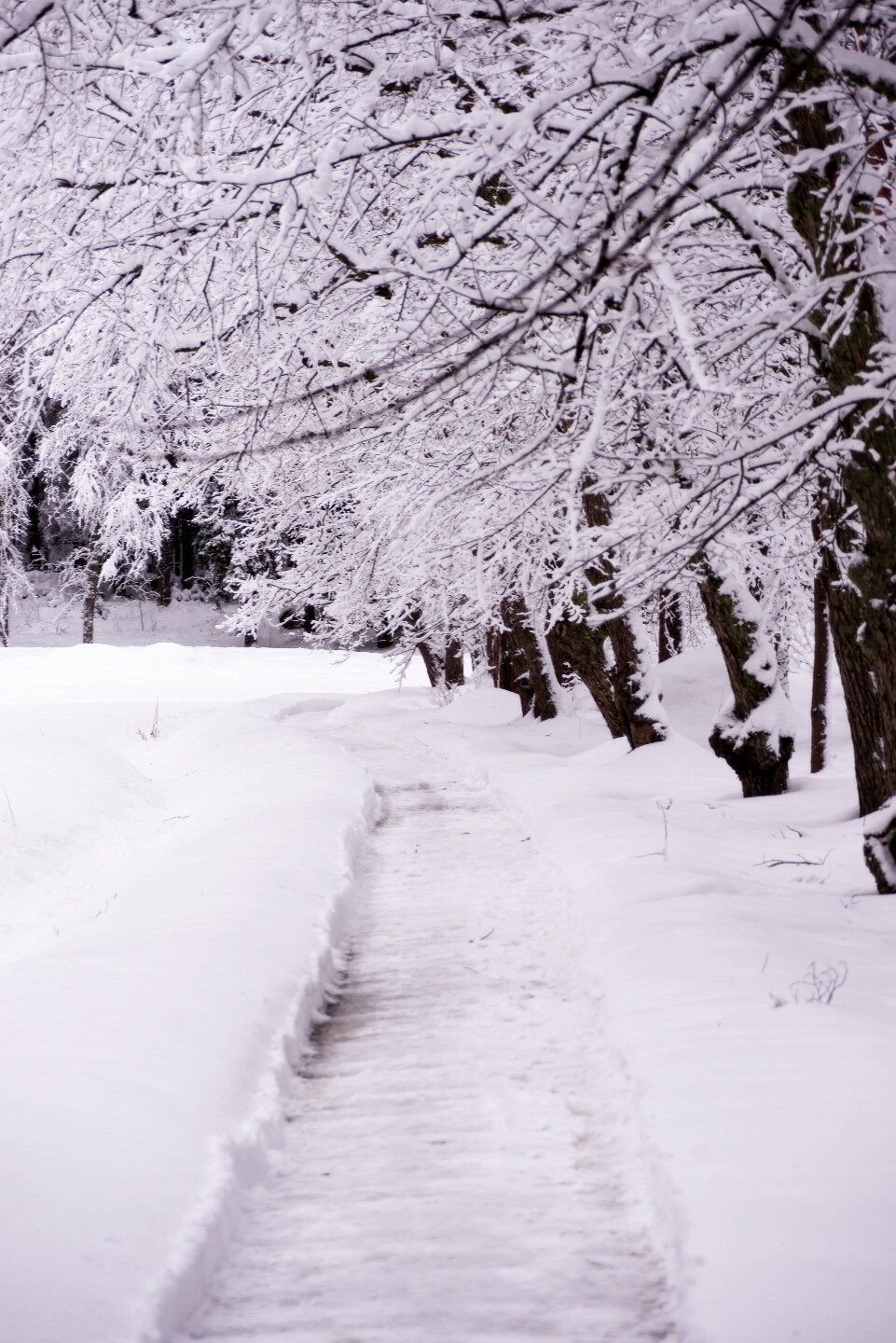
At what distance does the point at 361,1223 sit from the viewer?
354 centimetres

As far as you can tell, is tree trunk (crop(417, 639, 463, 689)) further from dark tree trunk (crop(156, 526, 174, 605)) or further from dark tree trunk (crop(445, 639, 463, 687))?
dark tree trunk (crop(156, 526, 174, 605))

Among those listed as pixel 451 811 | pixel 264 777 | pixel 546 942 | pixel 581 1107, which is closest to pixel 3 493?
pixel 264 777

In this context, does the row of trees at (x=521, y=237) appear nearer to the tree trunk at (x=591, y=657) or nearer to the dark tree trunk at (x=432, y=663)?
the tree trunk at (x=591, y=657)

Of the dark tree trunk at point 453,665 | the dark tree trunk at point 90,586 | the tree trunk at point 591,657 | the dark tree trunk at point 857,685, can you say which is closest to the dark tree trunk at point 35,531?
the dark tree trunk at point 90,586

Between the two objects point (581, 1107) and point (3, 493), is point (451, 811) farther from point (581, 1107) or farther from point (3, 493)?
point (3, 493)

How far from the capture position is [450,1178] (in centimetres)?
378

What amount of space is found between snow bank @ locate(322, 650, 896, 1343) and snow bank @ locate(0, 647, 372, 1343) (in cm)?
151

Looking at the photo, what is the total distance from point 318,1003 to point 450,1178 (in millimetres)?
1946

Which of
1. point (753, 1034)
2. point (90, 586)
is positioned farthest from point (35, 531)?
point (753, 1034)

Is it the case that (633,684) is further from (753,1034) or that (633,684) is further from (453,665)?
(453,665)

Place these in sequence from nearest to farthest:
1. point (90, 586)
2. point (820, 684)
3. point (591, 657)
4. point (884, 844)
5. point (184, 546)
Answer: point (884, 844) → point (820, 684) → point (591, 657) → point (90, 586) → point (184, 546)

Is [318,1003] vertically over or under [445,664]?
under

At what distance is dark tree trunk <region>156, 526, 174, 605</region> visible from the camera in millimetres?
47062

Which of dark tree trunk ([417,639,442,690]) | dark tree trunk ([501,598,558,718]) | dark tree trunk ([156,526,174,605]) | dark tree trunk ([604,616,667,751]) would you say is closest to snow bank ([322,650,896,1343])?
dark tree trunk ([604,616,667,751])
